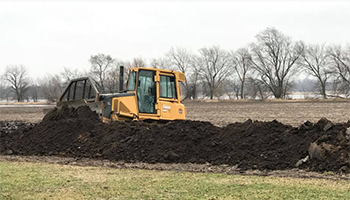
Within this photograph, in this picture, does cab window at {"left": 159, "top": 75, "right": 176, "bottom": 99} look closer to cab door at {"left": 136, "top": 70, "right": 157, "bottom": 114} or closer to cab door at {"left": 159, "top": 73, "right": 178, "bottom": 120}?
cab door at {"left": 159, "top": 73, "right": 178, "bottom": 120}

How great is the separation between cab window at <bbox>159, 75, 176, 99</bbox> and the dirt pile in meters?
2.34

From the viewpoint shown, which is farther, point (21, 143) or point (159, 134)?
point (21, 143)

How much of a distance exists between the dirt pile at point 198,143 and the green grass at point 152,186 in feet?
4.42

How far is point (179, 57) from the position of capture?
92562mm

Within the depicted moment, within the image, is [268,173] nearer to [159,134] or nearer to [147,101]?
[159,134]

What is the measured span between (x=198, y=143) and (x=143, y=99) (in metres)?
4.26

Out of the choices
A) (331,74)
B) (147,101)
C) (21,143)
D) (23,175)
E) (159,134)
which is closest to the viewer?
(23,175)

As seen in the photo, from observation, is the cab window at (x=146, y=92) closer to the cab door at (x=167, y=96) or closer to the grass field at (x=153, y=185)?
the cab door at (x=167, y=96)

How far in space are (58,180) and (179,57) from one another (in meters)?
85.7

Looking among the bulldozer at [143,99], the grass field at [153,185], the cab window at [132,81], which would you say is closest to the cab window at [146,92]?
the bulldozer at [143,99]

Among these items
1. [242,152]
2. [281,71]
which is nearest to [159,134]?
[242,152]

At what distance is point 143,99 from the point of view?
47.3 ft

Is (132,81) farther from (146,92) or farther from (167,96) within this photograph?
(167,96)

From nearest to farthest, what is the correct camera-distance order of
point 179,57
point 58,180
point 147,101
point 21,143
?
point 58,180, point 21,143, point 147,101, point 179,57
